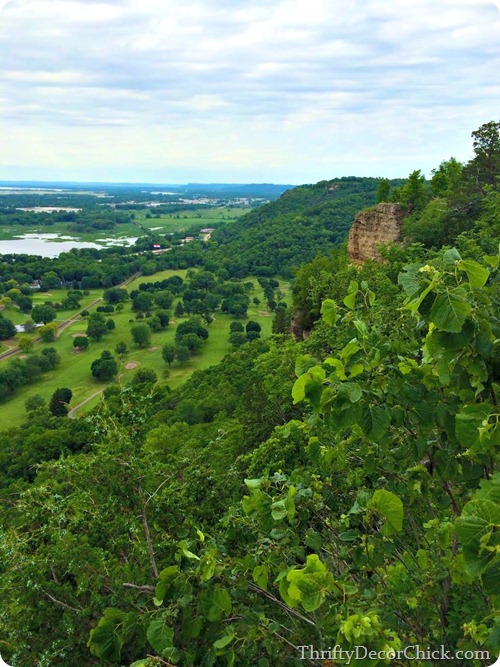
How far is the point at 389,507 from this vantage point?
277cm

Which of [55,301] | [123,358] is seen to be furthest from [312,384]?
[55,301]

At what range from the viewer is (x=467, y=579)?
320 centimetres

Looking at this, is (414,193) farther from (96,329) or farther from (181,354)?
(96,329)

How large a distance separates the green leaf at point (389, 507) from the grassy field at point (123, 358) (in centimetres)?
4648

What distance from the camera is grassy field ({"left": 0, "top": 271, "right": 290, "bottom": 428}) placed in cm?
5759

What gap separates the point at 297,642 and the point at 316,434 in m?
1.59

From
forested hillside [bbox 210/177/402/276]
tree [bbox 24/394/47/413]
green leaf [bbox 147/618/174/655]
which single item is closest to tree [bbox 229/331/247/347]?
tree [bbox 24/394/47/413]

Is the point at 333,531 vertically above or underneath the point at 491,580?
underneath

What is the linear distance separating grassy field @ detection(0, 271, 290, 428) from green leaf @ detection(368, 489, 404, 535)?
46477 mm

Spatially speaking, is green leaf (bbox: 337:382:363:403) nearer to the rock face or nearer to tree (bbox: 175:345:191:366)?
the rock face

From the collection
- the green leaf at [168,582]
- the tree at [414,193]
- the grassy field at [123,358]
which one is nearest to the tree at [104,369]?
the grassy field at [123,358]

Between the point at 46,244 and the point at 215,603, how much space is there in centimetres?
17340

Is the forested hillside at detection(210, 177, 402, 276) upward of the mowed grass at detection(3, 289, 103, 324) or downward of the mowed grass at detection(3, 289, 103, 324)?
upward

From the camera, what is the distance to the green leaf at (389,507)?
2.74m
